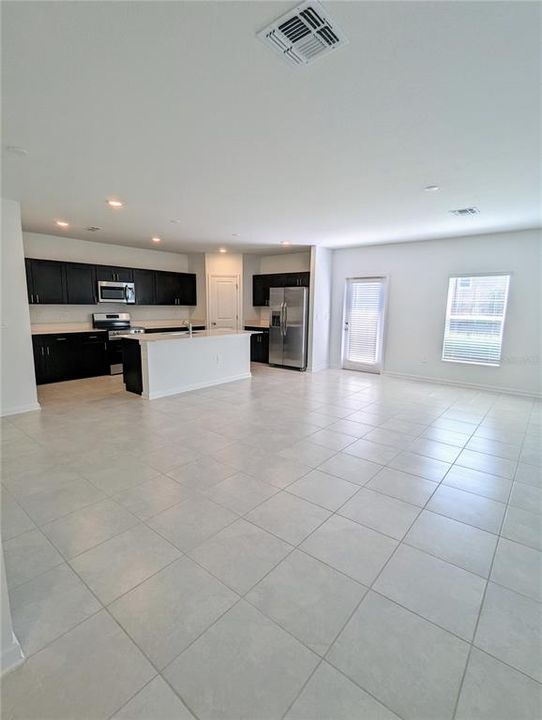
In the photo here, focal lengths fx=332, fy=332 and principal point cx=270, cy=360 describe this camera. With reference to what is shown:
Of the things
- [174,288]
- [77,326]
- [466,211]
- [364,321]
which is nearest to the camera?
[466,211]

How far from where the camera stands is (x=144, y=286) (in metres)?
7.17

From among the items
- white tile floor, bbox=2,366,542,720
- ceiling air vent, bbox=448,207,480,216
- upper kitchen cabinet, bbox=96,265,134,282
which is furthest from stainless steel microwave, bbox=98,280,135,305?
ceiling air vent, bbox=448,207,480,216

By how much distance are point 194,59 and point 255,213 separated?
2.79 metres

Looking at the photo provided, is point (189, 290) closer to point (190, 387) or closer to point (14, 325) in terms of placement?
point (190, 387)

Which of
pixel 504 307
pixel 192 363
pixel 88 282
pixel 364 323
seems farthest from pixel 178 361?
pixel 504 307

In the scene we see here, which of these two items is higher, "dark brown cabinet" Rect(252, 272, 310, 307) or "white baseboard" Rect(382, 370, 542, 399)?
"dark brown cabinet" Rect(252, 272, 310, 307)

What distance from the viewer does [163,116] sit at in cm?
211

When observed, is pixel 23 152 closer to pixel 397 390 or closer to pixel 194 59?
pixel 194 59

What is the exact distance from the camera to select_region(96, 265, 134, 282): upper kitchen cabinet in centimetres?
641

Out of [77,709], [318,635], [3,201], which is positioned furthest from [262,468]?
[3,201]

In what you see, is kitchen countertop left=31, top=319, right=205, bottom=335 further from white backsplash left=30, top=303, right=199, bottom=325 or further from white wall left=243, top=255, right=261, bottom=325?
white wall left=243, top=255, right=261, bottom=325

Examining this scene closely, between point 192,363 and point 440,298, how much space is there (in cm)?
457

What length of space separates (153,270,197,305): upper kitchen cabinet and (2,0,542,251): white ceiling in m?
3.48

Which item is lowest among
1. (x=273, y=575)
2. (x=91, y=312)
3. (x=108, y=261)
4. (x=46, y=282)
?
(x=273, y=575)
